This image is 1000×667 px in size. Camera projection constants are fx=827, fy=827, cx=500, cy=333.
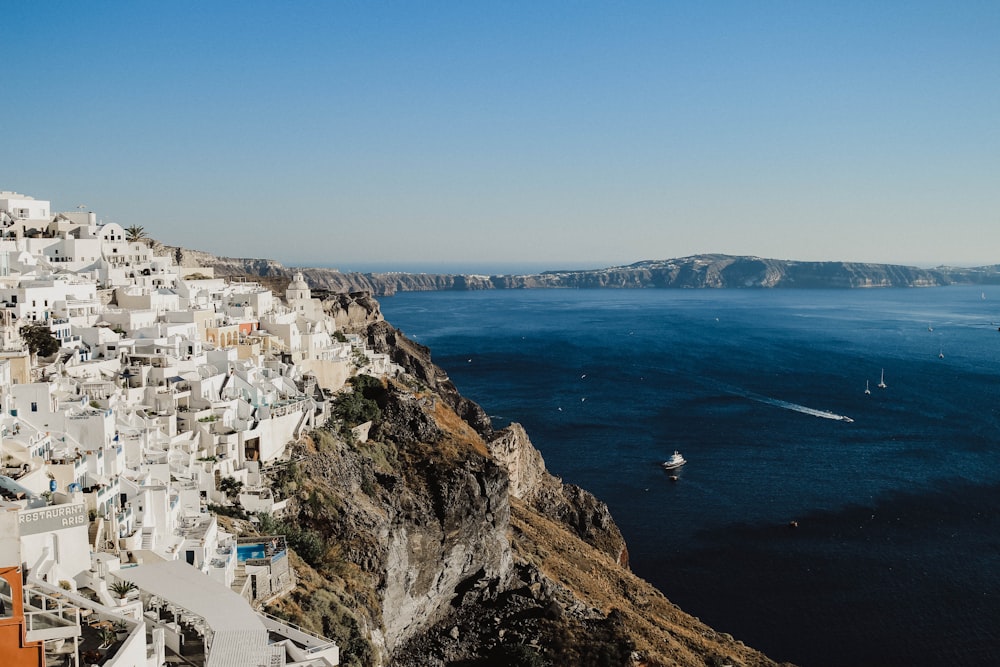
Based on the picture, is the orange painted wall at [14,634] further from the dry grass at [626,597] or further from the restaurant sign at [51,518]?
the dry grass at [626,597]

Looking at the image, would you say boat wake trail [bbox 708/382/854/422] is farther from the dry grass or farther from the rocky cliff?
the rocky cliff

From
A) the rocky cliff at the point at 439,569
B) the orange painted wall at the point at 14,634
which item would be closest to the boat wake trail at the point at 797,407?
the rocky cliff at the point at 439,569

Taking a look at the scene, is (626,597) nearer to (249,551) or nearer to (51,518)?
(249,551)

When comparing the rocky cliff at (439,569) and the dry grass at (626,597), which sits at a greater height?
the rocky cliff at (439,569)

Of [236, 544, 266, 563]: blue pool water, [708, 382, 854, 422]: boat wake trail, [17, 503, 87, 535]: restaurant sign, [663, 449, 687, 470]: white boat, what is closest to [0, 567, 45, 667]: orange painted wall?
[17, 503, 87, 535]: restaurant sign

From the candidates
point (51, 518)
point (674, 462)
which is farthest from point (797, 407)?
point (51, 518)

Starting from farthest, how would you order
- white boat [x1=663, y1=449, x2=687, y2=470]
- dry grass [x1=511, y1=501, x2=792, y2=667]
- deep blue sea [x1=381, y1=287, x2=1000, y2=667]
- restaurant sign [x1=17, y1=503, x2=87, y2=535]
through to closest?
1. white boat [x1=663, y1=449, x2=687, y2=470]
2. deep blue sea [x1=381, y1=287, x2=1000, y2=667]
3. dry grass [x1=511, y1=501, x2=792, y2=667]
4. restaurant sign [x1=17, y1=503, x2=87, y2=535]

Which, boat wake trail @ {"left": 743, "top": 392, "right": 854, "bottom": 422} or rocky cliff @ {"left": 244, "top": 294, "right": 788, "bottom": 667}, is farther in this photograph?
boat wake trail @ {"left": 743, "top": 392, "right": 854, "bottom": 422}
